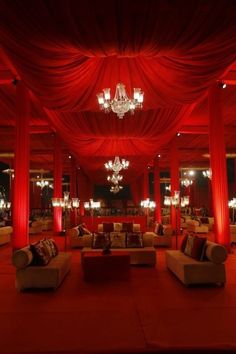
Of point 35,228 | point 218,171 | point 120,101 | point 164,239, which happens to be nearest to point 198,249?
point 120,101

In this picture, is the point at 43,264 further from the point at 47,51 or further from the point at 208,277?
the point at 47,51

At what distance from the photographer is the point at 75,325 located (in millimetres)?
4000

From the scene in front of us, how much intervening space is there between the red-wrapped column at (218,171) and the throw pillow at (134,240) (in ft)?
6.90

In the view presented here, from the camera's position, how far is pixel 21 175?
878 centimetres

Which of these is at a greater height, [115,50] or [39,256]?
[115,50]

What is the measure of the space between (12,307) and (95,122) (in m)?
6.65

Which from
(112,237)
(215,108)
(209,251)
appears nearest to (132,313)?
(209,251)

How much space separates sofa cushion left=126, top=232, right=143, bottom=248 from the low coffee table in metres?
1.76

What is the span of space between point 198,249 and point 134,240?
2.48 meters

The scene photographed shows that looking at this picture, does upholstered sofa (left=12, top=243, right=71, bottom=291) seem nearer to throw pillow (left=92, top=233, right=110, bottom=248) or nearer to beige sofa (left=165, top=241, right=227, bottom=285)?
beige sofa (left=165, top=241, right=227, bottom=285)

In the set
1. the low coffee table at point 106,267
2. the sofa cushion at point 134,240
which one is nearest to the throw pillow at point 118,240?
the sofa cushion at point 134,240

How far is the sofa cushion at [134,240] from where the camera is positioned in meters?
8.38

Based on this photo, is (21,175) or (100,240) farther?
(21,175)

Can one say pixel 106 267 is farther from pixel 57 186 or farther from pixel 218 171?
pixel 57 186
